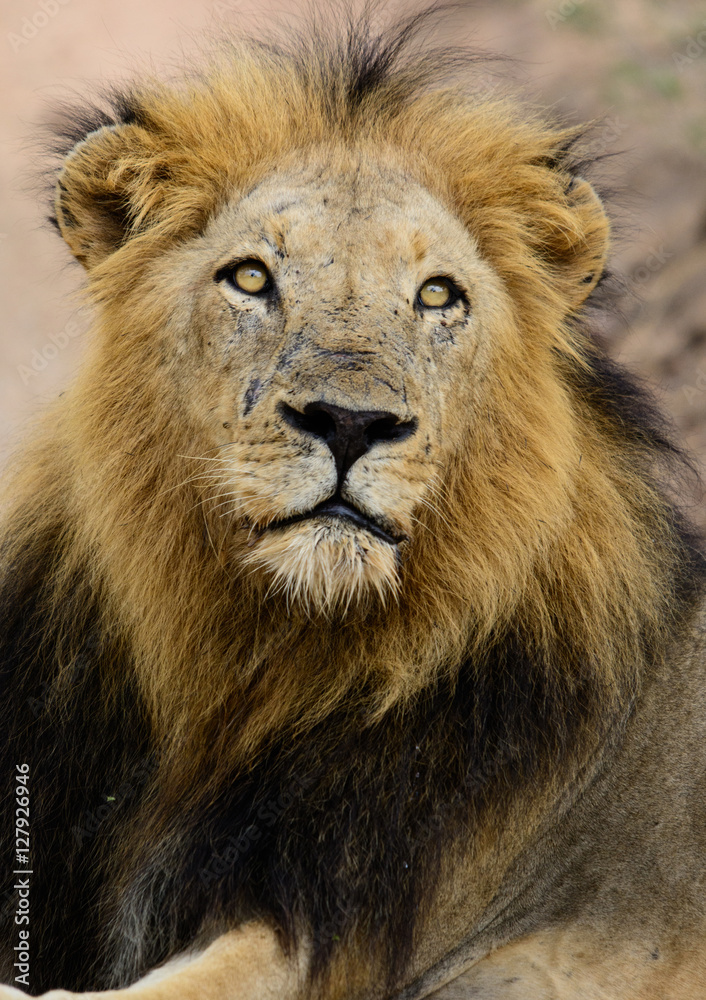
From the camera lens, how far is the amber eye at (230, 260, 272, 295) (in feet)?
10.2

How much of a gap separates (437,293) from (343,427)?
27.6 inches

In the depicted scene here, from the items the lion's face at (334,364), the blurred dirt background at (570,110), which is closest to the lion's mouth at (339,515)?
the lion's face at (334,364)

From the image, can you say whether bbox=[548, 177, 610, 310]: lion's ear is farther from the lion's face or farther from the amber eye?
the amber eye

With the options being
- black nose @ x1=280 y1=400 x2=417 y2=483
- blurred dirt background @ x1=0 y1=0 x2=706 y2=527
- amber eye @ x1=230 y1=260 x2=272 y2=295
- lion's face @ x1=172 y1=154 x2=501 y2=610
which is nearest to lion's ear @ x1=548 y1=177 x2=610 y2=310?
lion's face @ x1=172 y1=154 x2=501 y2=610

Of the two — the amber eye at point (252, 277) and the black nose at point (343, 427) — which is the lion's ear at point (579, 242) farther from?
the black nose at point (343, 427)

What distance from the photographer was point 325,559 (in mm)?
2727

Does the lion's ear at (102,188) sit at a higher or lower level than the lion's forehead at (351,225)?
lower

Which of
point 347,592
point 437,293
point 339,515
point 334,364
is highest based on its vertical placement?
point 437,293

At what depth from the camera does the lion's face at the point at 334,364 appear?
8.90 feet

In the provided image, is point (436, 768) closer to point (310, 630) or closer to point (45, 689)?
point (310, 630)

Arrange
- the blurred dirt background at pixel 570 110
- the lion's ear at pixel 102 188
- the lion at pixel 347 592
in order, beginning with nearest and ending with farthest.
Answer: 1. the lion at pixel 347 592
2. the lion's ear at pixel 102 188
3. the blurred dirt background at pixel 570 110

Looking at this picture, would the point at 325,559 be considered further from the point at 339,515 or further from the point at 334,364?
the point at 334,364

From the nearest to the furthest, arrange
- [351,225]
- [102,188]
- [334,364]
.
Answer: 1. [334,364]
2. [351,225]
3. [102,188]

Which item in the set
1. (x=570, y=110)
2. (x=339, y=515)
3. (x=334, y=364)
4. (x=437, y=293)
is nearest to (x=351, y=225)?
(x=437, y=293)
